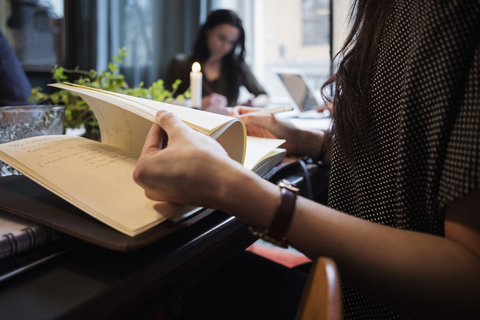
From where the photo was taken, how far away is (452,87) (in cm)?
37

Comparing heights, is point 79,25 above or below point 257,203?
above

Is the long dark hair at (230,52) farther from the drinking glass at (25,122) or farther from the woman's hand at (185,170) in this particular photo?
the woman's hand at (185,170)

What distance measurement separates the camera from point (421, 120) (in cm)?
41

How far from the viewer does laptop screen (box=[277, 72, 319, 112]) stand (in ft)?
5.44

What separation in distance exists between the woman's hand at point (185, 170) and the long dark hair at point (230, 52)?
7.22ft

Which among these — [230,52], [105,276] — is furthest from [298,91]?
[105,276]

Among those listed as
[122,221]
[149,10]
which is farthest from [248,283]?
[149,10]

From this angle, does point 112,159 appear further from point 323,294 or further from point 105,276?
point 323,294

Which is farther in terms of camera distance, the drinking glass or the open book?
the drinking glass

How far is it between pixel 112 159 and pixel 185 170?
171 mm

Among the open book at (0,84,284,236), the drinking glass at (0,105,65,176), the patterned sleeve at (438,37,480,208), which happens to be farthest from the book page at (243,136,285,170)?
the drinking glass at (0,105,65,176)

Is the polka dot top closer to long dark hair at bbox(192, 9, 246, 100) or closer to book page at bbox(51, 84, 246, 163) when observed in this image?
book page at bbox(51, 84, 246, 163)

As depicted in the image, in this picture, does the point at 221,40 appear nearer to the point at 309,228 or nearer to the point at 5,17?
the point at 5,17

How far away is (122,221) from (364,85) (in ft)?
1.16
